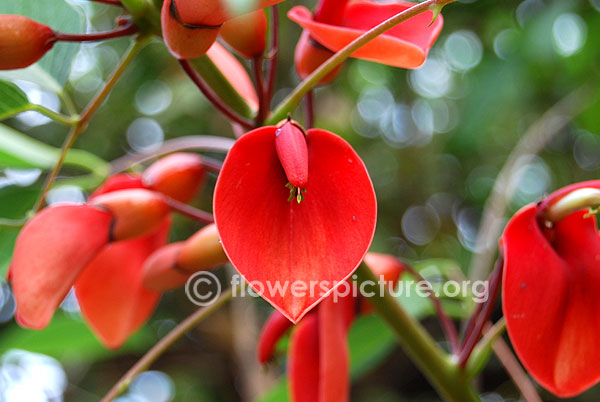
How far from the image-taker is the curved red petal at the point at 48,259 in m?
0.46

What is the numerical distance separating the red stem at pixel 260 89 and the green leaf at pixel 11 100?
0.17 metres

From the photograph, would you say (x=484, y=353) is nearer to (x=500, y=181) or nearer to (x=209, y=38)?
(x=209, y=38)

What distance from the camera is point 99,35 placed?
44 centimetres

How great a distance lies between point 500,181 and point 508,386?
68 cm

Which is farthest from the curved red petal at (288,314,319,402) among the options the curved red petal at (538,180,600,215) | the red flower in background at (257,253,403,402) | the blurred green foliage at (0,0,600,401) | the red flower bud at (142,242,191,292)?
the blurred green foliage at (0,0,600,401)

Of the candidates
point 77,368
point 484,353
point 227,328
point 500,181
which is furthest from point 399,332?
point 77,368

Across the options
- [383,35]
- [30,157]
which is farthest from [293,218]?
[30,157]

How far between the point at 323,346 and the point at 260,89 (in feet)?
0.65

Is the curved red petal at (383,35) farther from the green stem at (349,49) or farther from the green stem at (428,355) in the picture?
the green stem at (428,355)

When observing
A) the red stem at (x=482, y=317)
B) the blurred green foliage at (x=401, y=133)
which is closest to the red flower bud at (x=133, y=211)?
the red stem at (x=482, y=317)

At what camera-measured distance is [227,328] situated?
5.34 ft

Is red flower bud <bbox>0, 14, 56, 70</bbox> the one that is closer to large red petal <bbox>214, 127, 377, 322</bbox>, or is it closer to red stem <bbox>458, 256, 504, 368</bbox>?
large red petal <bbox>214, 127, 377, 322</bbox>

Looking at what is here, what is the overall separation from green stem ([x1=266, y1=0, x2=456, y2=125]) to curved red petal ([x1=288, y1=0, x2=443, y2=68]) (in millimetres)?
12

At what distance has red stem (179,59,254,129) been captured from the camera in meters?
0.43
